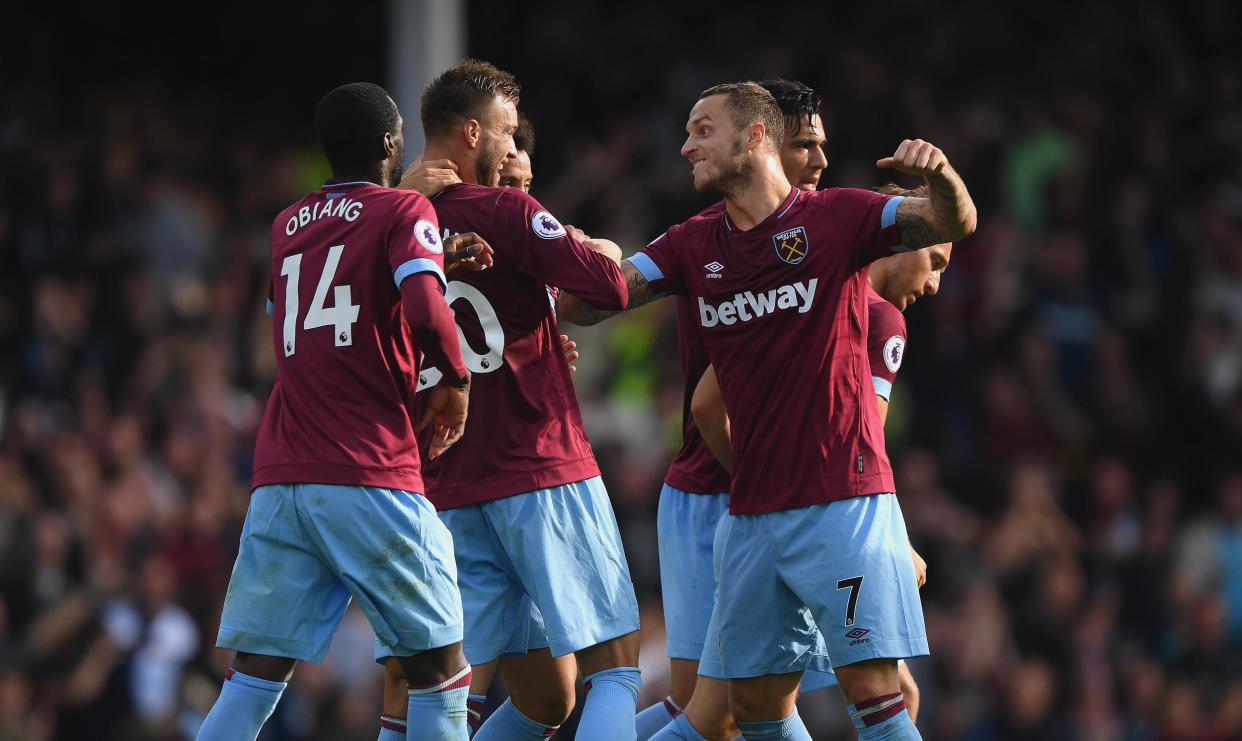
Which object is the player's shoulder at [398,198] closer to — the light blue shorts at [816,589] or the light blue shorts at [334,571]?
the light blue shorts at [334,571]

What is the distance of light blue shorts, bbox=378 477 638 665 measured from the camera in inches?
222

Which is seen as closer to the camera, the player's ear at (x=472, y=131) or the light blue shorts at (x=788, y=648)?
the light blue shorts at (x=788, y=648)

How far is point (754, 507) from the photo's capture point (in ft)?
18.5

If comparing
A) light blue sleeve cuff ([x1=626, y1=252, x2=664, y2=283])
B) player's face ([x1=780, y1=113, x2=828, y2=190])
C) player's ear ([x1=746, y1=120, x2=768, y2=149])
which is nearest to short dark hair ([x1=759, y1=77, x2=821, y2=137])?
player's face ([x1=780, y1=113, x2=828, y2=190])

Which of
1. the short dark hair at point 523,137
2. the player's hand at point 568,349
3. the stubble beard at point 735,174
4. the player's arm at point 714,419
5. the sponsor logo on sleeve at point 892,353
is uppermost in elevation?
the short dark hair at point 523,137

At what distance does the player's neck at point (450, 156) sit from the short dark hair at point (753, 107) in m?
0.82

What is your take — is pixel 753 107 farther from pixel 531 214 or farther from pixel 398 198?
pixel 398 198

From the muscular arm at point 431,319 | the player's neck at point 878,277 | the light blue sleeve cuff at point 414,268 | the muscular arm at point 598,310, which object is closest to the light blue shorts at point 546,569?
the muscular arm at point 598,310

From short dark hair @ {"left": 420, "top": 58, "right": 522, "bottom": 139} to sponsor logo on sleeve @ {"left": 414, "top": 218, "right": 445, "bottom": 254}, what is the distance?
777 millimetres

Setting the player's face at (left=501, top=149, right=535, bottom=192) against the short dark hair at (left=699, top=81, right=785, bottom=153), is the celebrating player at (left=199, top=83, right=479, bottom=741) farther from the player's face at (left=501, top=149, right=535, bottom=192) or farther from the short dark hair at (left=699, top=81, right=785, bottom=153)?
the short dark hair at (left=699, top=81, right=785, bottom=153)

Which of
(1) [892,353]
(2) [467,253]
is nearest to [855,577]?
(1) [892,353]

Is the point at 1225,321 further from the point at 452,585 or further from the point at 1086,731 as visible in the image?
the point at 452,585

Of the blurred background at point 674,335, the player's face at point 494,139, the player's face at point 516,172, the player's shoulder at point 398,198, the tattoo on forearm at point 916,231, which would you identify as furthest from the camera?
the blurred background at point 674,335

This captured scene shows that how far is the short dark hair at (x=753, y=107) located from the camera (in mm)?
5812
